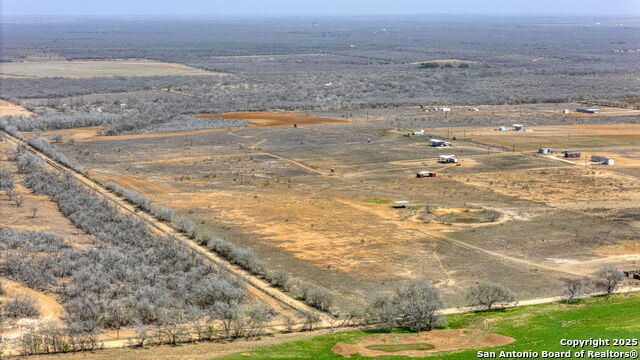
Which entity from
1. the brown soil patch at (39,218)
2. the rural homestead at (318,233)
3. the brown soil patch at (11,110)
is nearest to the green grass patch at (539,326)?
the rural homestead at (318,233)

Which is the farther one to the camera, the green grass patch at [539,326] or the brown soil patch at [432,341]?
the brown soil patch at [432,341]

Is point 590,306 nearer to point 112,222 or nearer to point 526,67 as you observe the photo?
point 112,222

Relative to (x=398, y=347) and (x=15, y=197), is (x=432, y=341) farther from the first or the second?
(x=15, y=197)

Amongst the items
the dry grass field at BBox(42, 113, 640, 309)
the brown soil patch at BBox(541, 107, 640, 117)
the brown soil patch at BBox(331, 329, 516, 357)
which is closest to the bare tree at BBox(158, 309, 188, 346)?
the brown soil patch at BBox(331, 329, 516, 357)

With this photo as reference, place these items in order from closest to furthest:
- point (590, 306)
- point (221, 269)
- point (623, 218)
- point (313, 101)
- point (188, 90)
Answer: point (590, 306)
point (221, 269)
point (623, 218)
point (313, 101)
point (188, 90)

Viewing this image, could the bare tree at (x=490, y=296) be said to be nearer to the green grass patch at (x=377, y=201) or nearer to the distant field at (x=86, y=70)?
the green grass patch at (x=377, y=201)

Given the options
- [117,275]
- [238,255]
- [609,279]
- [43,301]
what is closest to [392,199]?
[238,255]

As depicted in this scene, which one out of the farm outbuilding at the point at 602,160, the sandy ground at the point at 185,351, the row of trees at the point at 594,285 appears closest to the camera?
the sandy ground at the point at 185,351

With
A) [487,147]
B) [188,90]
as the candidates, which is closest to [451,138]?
[487,147]
